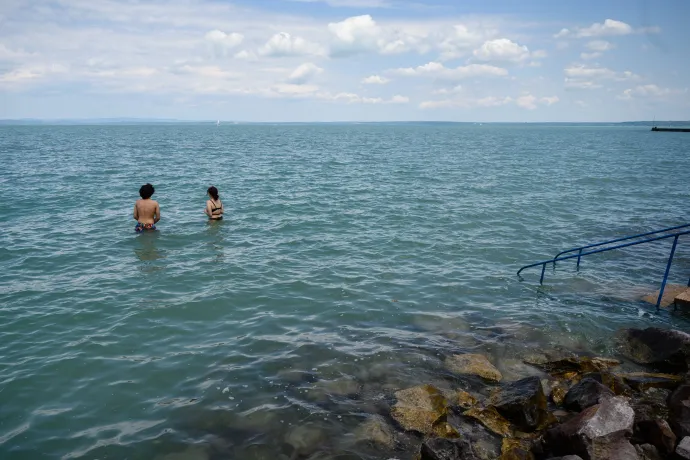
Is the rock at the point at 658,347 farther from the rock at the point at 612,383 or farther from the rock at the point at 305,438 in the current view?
the rock at the point at 305,438

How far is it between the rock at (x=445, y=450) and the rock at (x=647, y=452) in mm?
2324

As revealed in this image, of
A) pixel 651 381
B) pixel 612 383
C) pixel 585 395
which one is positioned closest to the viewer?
pixel 585 395

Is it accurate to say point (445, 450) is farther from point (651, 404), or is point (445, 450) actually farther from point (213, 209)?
point (213, 209)

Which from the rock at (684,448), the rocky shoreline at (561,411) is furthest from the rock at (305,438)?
the rock at (684,448)

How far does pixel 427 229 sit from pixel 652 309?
33.3 ft

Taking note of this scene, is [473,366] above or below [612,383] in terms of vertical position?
below

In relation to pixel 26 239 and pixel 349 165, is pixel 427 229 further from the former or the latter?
pixel 349 165

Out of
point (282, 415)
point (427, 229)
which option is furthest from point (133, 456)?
point (427, 229)

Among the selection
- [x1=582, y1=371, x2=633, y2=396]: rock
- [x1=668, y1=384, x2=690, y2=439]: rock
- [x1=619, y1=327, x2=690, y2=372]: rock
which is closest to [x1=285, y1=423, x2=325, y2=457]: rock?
[x1=582, y1=371, x2=633, y2=396]: rock

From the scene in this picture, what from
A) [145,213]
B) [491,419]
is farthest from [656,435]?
[145,213]

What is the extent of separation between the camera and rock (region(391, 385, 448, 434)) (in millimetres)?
7973

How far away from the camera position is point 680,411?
7.36m

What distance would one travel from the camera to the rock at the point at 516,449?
6.76m

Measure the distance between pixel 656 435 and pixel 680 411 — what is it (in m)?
0.87
